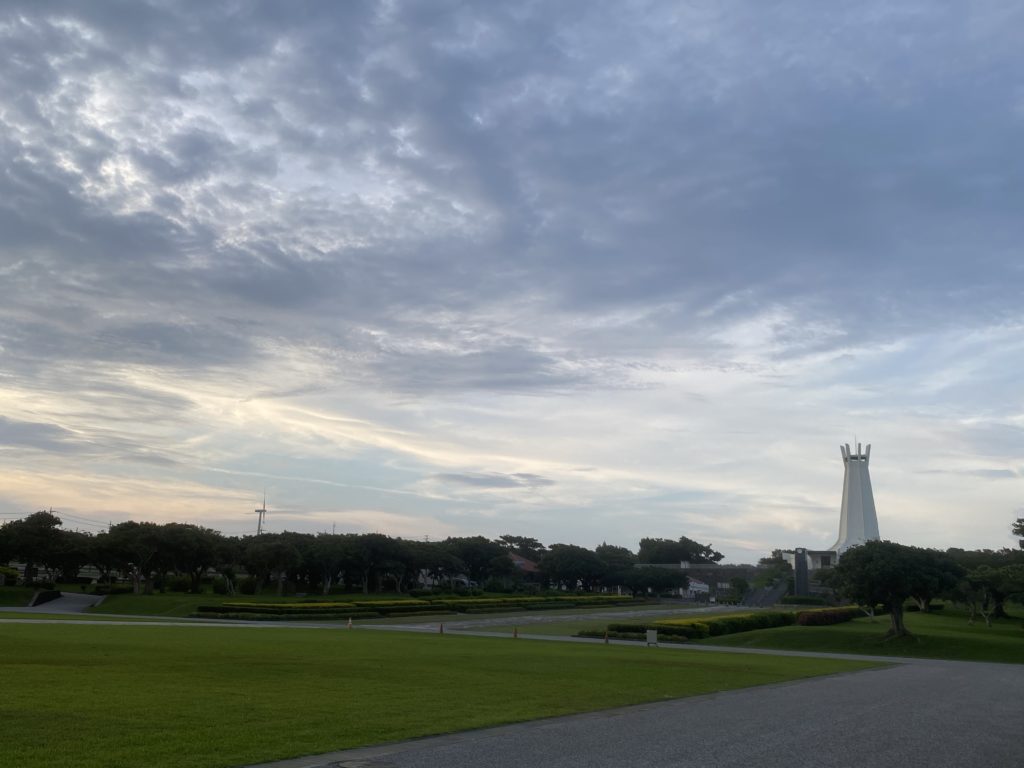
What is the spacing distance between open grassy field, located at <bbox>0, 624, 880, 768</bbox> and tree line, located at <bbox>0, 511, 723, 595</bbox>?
1887 inches

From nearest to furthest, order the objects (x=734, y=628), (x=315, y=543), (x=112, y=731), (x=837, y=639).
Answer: (x=112, y=731) < (x=837, y=639) < (x=734, y=628) < (x=315, y=543)

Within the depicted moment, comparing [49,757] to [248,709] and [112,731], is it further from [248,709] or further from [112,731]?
[248,709]

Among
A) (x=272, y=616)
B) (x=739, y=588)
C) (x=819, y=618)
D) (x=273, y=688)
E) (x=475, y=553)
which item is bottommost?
(x=273, y=688)

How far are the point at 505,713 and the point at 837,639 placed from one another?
35.7 m

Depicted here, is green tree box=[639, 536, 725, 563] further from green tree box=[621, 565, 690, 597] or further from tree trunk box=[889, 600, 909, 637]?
tree trunk box=[889, 600, 909, 637]

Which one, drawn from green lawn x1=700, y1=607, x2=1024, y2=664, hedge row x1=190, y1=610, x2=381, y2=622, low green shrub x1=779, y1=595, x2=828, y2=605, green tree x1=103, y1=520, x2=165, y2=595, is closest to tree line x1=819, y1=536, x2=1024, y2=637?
green lawn x1=700, y1=607, x2=1024, y2=664

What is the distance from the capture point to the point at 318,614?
57.5 meters

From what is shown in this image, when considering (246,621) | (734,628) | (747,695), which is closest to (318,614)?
(246,621)

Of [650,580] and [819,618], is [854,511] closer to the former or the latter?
[650,580]

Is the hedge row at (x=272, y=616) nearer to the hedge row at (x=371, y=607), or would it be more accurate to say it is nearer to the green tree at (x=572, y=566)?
the hedge row at (x=371, y=607)

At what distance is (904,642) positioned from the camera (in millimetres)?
44000

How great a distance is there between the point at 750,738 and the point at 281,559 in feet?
237

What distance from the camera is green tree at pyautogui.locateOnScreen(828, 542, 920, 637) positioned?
43.5 m

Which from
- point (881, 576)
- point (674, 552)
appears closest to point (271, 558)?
point (881, 576)
